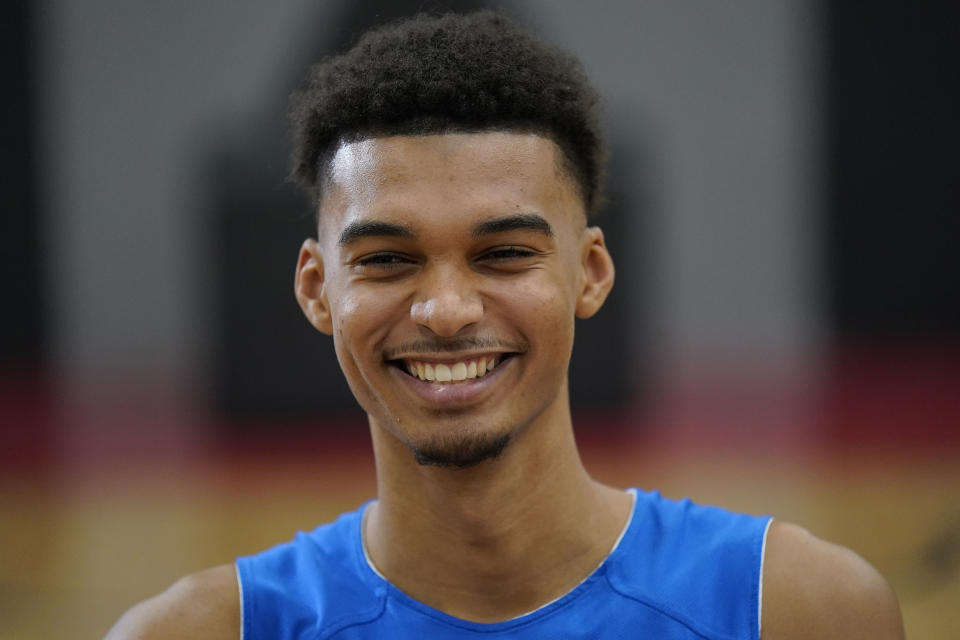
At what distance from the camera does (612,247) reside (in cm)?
909

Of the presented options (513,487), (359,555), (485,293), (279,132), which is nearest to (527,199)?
(485,293)

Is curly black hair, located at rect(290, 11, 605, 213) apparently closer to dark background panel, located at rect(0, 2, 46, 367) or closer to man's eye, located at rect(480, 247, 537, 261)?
man's eye, located at rect(480, 247, 537, 261)

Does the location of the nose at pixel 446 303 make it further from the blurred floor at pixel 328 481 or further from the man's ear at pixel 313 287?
the blurred floor at pixel 328 481

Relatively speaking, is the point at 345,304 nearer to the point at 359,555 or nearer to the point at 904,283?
the point at 359,555

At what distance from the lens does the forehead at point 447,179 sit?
192 centimetres

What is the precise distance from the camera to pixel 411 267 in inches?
76.6

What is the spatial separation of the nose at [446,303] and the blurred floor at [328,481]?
292 cm

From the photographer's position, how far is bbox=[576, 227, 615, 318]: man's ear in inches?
84.7

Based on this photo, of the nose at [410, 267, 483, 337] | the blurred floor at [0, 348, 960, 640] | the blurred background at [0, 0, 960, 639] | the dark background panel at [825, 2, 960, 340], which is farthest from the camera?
the dark background panel at [825, 2, 960, 340]

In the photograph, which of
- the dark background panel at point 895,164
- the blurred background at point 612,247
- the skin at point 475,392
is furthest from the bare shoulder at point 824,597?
the dark background panel at point 895,164

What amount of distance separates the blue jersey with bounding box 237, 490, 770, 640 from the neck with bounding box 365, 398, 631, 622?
33 mm

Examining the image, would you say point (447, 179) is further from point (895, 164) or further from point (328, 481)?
point (895, 164)

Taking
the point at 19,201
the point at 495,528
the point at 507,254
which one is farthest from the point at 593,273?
the point at 19,201

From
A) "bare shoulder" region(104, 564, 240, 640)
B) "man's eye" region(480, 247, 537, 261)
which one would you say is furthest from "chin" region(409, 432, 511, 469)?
"bare shoulder" region(104, 564, 240, 640)
